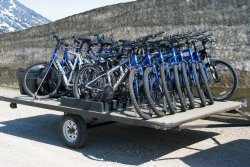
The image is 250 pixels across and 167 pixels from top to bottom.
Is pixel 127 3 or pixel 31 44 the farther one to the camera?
pixel 31 44

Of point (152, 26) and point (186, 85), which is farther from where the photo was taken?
point (152, 26)

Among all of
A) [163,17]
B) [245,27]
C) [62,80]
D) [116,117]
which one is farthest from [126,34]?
[116,117]

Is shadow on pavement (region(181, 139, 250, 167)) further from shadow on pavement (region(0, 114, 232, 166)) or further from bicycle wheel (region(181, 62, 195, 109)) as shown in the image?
bicycle wheel (region(181, 62, 195, 109))

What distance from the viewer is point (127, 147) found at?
8070 millimetres

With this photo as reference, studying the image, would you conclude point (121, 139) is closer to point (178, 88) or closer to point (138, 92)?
point (138, 92)

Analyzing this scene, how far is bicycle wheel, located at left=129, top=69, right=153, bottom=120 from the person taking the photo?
273 inches

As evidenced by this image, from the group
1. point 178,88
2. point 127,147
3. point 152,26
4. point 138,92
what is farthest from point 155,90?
point 152,26

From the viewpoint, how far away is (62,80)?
9180 mm

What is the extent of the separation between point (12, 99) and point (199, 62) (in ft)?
12.0

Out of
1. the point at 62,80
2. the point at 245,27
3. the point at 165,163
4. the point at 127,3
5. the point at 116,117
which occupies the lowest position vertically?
the point at 165,163

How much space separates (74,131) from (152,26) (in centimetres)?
2143

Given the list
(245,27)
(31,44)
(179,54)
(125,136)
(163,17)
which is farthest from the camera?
(31,44)

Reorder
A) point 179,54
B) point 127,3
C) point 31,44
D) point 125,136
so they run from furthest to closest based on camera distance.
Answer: point 31,44 → point 127,3 → point 125,136 → point 179,54

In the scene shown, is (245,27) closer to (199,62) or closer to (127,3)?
(127,3)
